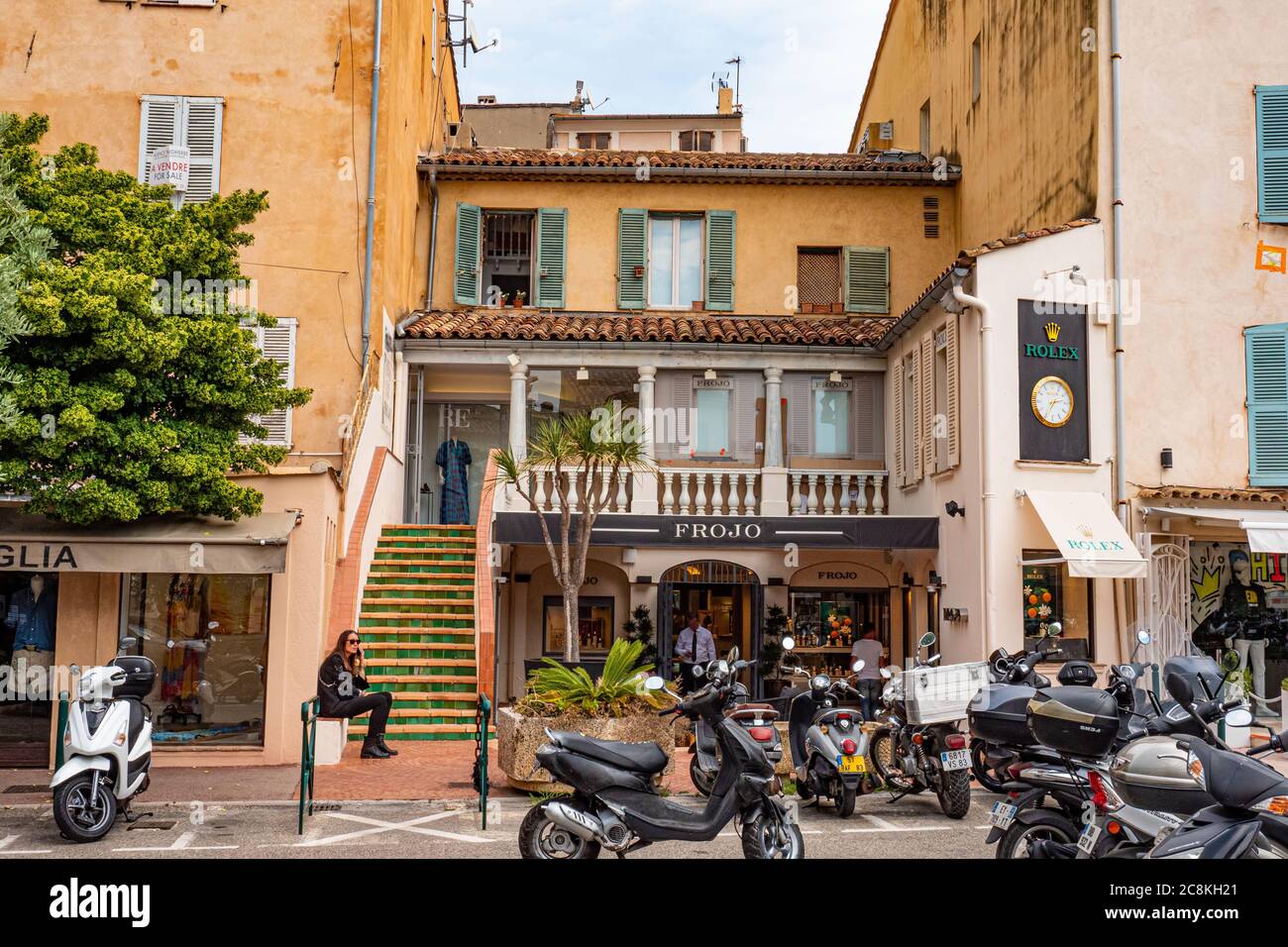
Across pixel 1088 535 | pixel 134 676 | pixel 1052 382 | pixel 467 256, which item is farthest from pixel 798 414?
pixel 134 676

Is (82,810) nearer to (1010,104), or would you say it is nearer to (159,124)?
(159,124)

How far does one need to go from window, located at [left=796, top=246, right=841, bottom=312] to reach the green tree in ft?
34.0

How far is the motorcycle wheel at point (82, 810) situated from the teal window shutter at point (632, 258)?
501 inches

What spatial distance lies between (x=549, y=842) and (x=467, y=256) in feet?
46.9

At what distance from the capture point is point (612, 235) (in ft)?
65.1

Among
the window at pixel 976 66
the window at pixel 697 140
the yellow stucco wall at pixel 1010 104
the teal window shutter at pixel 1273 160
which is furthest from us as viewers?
the window at pixel 697 140

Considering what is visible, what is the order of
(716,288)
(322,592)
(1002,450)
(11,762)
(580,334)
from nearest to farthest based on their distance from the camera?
(11,762)
(322,592)
(1002,450)
(580,334)
(716,288)

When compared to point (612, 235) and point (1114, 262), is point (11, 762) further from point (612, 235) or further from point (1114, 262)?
point (1114, 262)

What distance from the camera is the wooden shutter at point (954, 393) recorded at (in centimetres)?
1451

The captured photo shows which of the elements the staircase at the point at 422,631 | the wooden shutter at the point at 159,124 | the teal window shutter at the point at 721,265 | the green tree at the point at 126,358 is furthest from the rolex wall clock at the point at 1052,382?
the wooden shutter at the point at 159,124

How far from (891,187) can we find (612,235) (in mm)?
4834

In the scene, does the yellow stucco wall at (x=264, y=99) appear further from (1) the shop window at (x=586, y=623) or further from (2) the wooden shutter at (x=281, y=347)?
(1) the shop window at (x=586, y=623)

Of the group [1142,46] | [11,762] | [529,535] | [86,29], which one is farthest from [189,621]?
[1142,46]

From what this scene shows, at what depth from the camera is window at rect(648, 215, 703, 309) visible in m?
19.9
